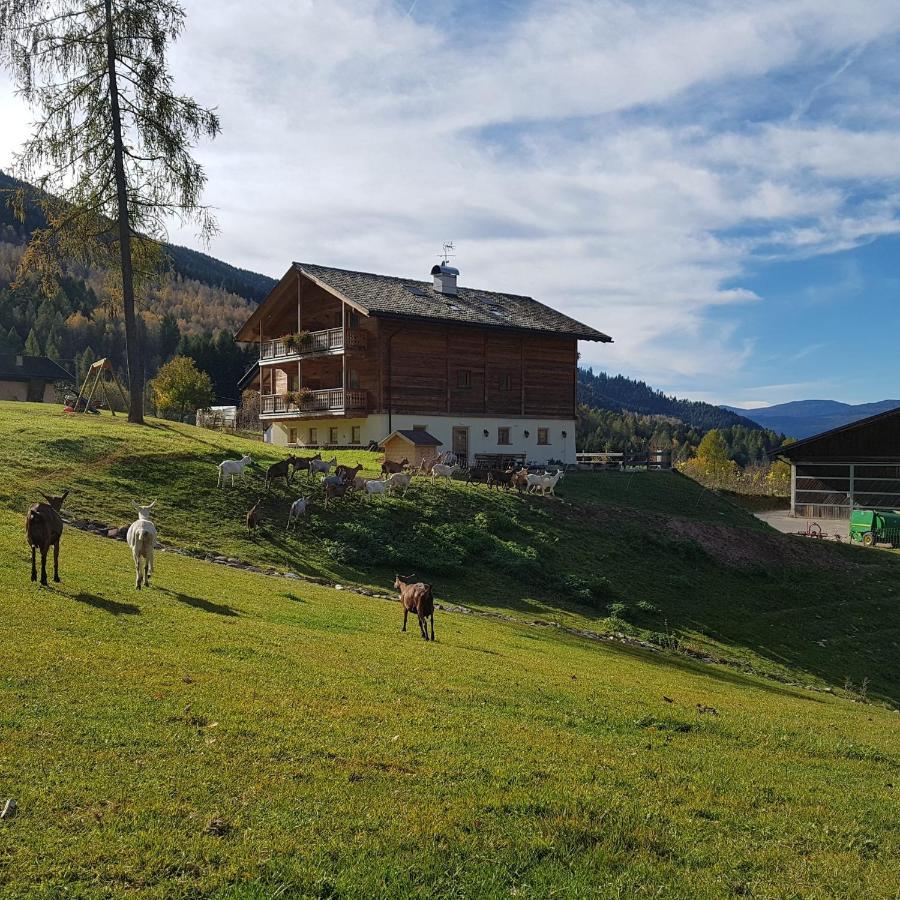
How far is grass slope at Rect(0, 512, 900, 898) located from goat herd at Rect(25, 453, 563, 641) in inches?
38.0

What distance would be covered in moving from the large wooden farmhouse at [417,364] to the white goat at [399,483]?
49.3 ft

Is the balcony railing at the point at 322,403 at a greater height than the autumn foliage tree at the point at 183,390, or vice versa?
the autumn foliage tree at the point at 183,390

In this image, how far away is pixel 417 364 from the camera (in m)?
48.5

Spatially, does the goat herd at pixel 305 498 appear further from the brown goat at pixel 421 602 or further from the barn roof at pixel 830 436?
the barn roof at pixel 830 436

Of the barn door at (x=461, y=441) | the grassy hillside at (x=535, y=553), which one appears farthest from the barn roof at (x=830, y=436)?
the barn door at (x=461, y=441)

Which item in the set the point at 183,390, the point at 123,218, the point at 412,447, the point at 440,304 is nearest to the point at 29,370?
the point at 183,390

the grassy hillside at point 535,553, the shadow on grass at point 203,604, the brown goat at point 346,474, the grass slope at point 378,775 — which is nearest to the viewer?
the grass slope at point 378,775

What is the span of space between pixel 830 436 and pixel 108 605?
153ft

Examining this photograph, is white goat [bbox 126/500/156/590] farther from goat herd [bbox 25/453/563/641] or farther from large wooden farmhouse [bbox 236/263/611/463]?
large wooden farmhouse [bbox 236/263/611/463]

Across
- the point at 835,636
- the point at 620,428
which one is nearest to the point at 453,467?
the point at 835,636

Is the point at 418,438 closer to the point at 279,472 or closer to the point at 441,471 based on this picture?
the point at 441,471

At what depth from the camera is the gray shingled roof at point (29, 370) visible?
8800 cm

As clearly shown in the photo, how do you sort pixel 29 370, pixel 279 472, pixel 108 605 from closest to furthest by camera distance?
pixel 108 605, pixel 279 472, pixel 29 370

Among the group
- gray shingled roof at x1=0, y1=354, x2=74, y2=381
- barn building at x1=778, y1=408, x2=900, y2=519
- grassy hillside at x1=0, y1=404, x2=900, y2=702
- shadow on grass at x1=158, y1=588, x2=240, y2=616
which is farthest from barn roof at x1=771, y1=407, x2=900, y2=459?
gray shingled roof at x1=0, y1=354, x2=74, y2=381
